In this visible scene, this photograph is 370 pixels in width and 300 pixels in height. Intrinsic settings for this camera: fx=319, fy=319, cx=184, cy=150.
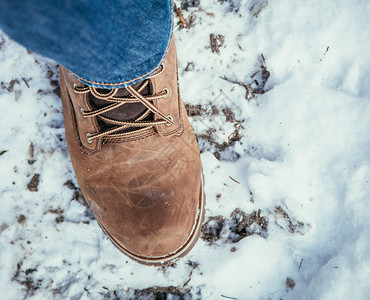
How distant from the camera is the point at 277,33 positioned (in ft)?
4.58

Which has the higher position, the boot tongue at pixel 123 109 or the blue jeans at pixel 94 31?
the blue jeans at pixel 94 31

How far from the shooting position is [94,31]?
0.65m

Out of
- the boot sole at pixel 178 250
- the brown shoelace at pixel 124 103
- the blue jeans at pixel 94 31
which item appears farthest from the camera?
the boot sole at pixel 178 250

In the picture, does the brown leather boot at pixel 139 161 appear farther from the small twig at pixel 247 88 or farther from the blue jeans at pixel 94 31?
the small twig at pixel 247 88

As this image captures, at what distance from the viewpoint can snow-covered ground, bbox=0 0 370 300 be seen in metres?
1.35

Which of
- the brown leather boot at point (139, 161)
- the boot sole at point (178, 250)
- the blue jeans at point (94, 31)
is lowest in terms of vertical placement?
the boot sole at point (178, 250)

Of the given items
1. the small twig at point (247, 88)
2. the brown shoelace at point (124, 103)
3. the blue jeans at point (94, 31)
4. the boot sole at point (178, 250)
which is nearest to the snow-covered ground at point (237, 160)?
the small twig at point (247, 88)

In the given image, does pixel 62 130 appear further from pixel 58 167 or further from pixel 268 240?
pixel 268 240

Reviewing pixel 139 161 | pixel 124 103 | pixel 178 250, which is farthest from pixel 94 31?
pixel 178 250

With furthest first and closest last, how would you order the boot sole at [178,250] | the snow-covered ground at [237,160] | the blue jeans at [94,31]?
1. the snow-covered ground at [237,160]
2. the boot sole at [178,250]
3. the blue jeans at [94,31]

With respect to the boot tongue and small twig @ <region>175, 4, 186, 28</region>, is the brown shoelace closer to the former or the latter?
the boot tongue

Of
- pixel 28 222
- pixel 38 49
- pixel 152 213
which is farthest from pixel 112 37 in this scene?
pixel 28 222

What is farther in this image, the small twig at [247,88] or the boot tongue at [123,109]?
the small twig at [247,88]

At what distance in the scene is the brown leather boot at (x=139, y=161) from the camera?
41.7 inches
